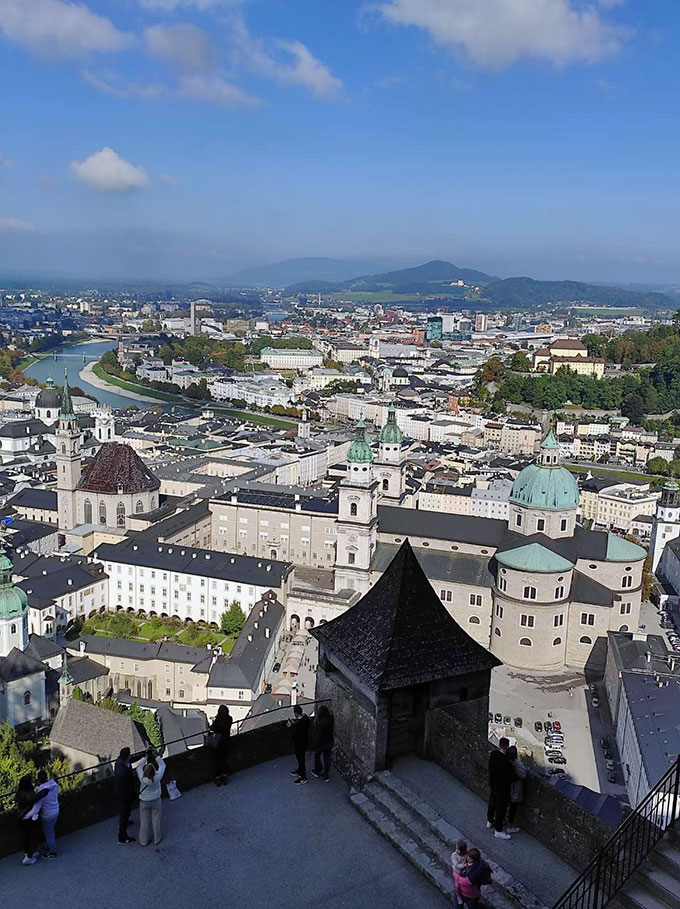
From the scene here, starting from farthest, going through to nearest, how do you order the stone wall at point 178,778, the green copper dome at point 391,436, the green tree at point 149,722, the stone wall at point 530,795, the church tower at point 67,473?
the church tower at point 67,473 → the green copper dome at point 391,436 → the green tree at point 149,722 → the stone wall at point 178,778 → the stone wall at point 530,795

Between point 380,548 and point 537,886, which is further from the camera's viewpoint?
point 380,548

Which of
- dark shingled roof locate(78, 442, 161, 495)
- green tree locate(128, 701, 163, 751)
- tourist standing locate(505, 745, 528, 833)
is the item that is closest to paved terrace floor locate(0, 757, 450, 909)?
tourist standing locate(505, 745, 528, 833)

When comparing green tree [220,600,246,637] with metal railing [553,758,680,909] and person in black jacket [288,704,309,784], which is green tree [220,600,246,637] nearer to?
person in black jacket [288,704,309,784]

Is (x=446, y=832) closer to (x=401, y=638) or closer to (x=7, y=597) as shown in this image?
(x=401, y=638)

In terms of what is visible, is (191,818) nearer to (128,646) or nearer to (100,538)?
(128,646)

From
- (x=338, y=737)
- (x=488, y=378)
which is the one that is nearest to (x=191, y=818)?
(x=338, y=737)

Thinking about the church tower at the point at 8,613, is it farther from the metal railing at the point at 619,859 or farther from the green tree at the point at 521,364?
the green tree at the point at 521,364

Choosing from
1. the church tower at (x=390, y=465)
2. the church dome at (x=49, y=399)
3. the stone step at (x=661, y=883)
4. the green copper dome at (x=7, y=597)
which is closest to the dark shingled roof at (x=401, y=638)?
the stone step at (x=661, y=883)
